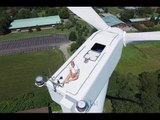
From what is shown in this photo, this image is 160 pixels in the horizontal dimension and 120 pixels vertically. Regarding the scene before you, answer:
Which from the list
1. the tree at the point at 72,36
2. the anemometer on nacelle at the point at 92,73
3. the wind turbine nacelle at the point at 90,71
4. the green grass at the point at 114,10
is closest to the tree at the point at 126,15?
the green grass at the point at 114,10

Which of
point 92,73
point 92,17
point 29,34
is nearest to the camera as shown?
point 92,73

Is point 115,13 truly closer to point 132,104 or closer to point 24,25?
point 24,25

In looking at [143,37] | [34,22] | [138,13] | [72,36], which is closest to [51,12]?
[34,22]

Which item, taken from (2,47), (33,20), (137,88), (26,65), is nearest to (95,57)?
(137,88)

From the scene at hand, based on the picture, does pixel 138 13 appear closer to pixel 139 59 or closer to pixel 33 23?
pixel 139 59

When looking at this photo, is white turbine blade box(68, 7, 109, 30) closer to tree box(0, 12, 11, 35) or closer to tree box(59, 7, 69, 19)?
tree box(0, 12, 11, 35)
